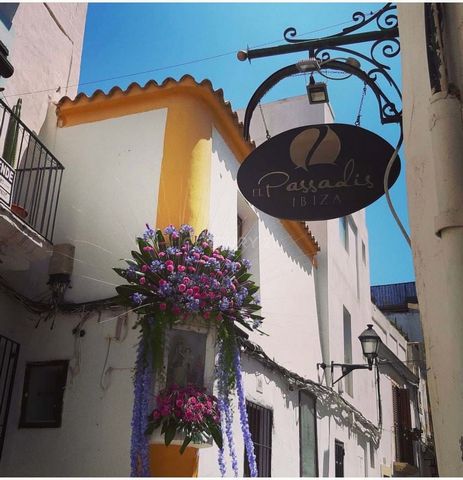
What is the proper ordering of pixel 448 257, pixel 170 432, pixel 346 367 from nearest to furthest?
pixel 448 257 → pixel 170 432 → pixel 346 367

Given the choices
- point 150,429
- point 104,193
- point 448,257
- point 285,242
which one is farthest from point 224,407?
point 285,242

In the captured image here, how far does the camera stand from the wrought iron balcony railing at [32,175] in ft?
24.3

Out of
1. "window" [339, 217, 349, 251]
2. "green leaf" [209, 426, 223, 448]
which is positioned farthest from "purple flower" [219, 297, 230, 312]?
"window" [339, 217, 349, 251]

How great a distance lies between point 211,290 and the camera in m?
→ 6.29

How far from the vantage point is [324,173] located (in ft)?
13.2

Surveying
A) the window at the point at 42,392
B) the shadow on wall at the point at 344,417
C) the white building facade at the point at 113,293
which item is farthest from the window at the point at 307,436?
the window at the point at 42,392

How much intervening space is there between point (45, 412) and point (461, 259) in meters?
5.80

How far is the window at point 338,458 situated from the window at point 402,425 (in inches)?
222

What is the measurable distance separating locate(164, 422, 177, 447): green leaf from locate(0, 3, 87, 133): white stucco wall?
14.1 ft

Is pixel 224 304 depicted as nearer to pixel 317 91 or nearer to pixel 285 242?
pixel 317 91

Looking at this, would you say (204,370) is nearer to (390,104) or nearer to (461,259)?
(390,104)

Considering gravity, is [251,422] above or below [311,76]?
below

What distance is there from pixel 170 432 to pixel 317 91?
10.9ft

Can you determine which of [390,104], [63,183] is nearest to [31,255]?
[63,183]
